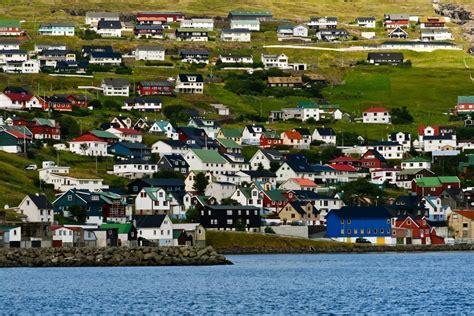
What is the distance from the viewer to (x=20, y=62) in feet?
543

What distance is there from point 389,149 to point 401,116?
45.2ft

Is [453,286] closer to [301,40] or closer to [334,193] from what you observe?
[334,193]

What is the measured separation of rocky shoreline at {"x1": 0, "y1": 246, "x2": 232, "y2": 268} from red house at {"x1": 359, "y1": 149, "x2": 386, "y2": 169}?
52.1 meters

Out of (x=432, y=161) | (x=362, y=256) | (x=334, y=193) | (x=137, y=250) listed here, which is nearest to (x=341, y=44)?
(x=432, y=161)

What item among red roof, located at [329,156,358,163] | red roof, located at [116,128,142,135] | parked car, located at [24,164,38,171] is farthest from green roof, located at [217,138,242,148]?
parked car, located at [24,164,38,171]

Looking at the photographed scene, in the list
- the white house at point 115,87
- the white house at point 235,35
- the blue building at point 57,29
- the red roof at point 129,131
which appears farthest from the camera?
the white house at point 235,35

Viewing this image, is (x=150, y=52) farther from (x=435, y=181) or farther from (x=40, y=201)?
(x=40, y=201)

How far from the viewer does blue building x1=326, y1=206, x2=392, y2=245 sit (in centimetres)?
10425

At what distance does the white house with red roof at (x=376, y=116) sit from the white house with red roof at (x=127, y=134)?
94.4 feet

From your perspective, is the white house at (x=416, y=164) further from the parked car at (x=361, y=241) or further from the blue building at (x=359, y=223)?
the parked car at (x=361, y=241)

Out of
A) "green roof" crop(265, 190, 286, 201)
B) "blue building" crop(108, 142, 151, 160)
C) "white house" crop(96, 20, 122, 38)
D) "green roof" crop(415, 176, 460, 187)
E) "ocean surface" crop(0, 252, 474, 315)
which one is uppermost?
"white house" crop(96, 20, 122, 38)

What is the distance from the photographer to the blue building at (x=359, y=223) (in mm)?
104250

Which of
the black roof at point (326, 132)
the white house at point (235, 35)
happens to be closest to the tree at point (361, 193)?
the black roof at point (326, 132)

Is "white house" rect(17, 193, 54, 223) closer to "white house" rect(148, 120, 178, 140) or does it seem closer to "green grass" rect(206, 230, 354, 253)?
"green grass" rect(206, 230, 354, 253)
